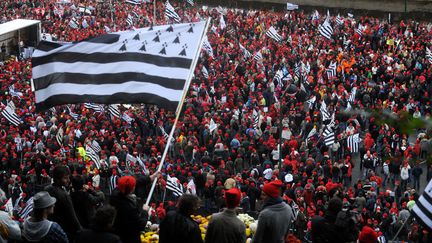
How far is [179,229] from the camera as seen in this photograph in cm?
768

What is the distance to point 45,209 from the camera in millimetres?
7734

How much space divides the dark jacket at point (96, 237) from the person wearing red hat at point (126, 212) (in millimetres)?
1092

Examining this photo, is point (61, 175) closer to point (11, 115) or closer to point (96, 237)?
point (96, 237)

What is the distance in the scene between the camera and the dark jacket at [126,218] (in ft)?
26.9

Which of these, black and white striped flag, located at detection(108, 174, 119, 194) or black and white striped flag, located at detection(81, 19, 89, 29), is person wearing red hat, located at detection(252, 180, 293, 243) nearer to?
black and white striped flag, located at detection(108, 174, 119, 194)

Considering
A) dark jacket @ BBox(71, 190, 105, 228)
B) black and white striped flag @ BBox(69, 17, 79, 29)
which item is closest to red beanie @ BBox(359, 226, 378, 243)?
dark jacket @ BBox(71, 190, 105, 228)

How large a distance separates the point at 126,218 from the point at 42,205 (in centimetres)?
89

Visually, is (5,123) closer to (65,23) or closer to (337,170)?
(337,170)

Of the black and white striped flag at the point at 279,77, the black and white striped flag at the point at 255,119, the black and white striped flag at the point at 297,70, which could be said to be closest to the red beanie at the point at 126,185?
the black and white striped flag at the point at 255,119

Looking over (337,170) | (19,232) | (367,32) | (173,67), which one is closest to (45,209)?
(19,232)

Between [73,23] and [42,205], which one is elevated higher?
[42,205]

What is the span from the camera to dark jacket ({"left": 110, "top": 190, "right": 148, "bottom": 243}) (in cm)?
819

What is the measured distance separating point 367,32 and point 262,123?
14.3 metres

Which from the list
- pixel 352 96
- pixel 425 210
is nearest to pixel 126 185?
pixel 425 210
